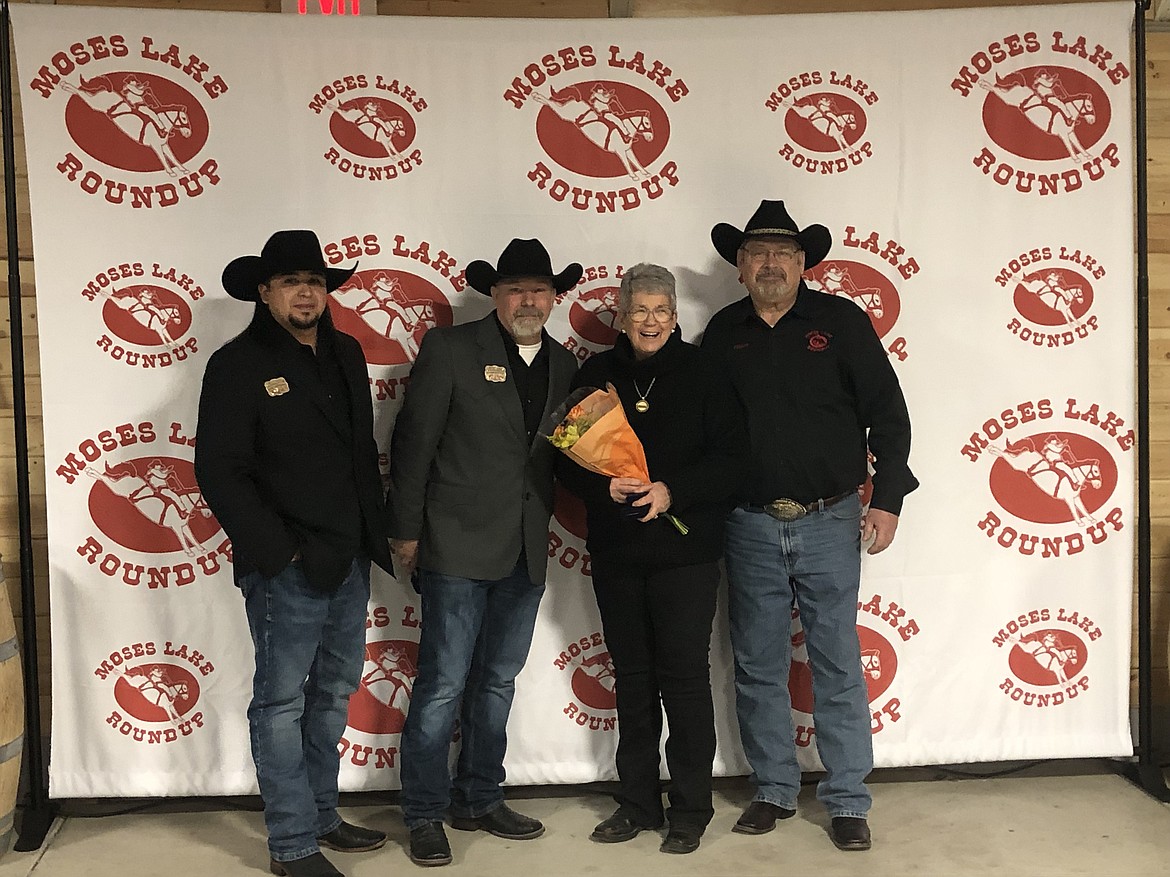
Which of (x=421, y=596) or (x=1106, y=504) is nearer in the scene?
(x=421, y=596)

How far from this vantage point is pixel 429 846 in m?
3.02

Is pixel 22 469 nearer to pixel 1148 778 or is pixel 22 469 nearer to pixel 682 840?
pixel 682 840

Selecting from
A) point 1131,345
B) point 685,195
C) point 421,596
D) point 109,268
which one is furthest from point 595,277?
point 1131,345

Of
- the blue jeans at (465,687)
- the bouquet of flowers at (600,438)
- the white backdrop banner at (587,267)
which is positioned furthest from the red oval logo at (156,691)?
the bouquet of flowers at (600,438)

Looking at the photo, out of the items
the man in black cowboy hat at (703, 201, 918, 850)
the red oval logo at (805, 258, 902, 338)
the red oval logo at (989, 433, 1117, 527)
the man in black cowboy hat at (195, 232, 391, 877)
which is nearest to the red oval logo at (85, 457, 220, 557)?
the man in black cowboy hat at (195, 232, 391, 877)

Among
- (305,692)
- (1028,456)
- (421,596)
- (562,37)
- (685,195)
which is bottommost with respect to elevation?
(305,692)

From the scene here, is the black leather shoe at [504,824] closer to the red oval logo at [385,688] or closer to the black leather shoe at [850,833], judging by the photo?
the red oval logo at [385,688]

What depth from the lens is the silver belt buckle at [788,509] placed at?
3125mm

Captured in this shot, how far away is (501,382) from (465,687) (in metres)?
0.92

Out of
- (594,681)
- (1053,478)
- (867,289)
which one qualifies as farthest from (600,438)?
(1053,478)

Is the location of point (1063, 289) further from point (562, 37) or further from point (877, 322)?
point (562, 37)

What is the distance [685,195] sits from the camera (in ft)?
11.2

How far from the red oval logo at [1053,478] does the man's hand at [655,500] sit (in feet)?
3.98

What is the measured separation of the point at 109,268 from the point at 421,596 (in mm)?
1347
